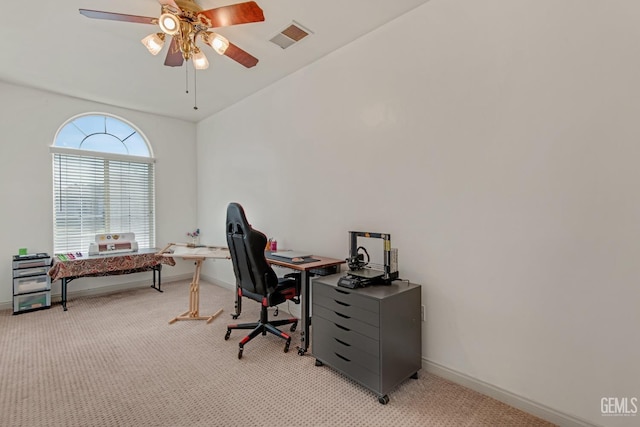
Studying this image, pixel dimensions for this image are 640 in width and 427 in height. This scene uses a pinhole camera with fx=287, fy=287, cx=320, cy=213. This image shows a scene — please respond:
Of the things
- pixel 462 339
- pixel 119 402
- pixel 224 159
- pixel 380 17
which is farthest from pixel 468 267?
pixel 224 159

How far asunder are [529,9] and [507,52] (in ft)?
0.83

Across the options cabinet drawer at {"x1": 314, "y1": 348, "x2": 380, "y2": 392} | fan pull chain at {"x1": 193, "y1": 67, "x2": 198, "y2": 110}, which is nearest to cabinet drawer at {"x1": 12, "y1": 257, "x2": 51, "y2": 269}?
fan pull chain at {"x1": 193, "y1": 67, "x2": 198, "y2": 110}

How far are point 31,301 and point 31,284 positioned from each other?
217 mm

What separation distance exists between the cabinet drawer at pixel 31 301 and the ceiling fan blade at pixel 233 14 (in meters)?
3.98

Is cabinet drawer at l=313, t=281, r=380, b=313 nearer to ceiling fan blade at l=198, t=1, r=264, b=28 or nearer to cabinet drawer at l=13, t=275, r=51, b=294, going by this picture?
ceiling fan blade at l=198, t=1, r=264, b=28

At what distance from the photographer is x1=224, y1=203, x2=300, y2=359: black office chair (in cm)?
246

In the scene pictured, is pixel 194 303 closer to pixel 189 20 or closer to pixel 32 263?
pixel 32 263

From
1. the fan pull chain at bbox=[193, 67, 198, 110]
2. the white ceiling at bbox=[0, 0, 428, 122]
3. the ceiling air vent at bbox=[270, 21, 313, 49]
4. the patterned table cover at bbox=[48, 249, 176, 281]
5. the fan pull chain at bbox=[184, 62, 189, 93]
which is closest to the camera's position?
the white ceiling at bbox=[0, 0, 428, 122]

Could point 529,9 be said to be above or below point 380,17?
below

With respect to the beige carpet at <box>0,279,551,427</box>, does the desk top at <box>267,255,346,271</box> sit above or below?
above

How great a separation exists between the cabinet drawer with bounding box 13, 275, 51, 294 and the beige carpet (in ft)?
1.87

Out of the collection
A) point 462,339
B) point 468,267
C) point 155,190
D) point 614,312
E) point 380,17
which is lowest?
point 462,339

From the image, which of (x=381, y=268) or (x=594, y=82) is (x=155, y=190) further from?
(x=594, y=82)

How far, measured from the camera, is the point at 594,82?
1.60 meters
